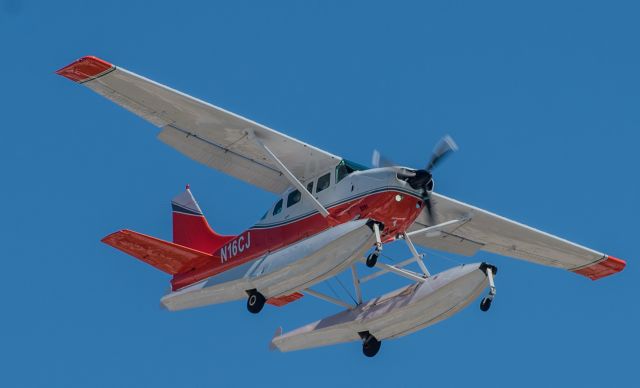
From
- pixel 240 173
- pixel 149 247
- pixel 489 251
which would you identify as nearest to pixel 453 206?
pixel 489 251

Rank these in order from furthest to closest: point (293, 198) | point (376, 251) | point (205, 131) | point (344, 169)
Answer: point (205, 131)
point (293, 198)
point (344, 169)
point (376, 251)

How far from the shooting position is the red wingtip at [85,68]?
2633cm

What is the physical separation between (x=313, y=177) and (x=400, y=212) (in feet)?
8.52

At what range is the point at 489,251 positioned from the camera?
30.8 metres

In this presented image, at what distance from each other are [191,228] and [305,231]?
171 inches

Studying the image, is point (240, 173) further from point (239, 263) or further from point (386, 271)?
point (386, 271)

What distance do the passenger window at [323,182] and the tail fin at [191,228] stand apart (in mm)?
3019

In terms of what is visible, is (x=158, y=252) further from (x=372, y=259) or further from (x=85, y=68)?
(x=372, y=259)

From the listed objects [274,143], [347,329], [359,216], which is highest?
[274,143]

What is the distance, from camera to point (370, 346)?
1074 inches

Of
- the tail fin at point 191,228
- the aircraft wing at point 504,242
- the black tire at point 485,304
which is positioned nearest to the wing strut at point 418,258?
the black tire at point 485,304

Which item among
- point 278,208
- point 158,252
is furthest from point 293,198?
point 158,252

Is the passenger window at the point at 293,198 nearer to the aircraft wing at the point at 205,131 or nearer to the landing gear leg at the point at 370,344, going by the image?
the aircraft wing at the point at 205,131

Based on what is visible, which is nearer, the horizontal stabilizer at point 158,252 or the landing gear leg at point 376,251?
the landing gear leg at point 376,251
